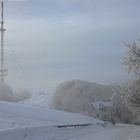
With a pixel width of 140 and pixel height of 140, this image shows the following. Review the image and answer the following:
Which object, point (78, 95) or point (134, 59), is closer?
point (134, 59)

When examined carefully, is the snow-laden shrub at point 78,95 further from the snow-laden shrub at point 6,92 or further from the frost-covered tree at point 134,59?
the frost-covered tree at point 134,59

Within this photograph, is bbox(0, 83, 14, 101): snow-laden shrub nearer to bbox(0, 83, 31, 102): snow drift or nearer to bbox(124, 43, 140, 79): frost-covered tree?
bbox(0, 83, 31, 102): snow drift

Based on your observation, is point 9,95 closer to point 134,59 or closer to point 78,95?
point 78,95

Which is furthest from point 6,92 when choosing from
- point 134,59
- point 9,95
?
point 134,59

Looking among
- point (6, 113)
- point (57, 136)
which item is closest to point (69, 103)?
point (6, 113)

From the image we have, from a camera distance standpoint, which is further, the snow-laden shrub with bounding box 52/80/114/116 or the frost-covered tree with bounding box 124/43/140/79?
the snow-laden shrub with bounding box 52/80/114/116

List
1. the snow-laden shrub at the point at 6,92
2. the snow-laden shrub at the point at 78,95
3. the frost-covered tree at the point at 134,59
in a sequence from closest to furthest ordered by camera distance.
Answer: the frost-covered tree at the point at 134,59, the snow-laden shrub at the point at 78,95, the snow-laden shrub at the point at 6,92

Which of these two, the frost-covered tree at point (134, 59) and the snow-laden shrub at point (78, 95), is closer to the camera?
the frost-covered tree at point (134, 59)

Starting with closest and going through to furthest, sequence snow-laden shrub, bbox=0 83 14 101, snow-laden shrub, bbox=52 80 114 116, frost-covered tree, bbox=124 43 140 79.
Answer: frost-covered tree, bbox=124 43 140 79, snow-laden shrub, bbox=52 80 114 116, snow-laden shrub, bbox=0 83 14 101

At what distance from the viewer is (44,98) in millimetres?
91188

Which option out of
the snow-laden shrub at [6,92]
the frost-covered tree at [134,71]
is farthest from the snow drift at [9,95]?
the frost-covered tree at [134,71]

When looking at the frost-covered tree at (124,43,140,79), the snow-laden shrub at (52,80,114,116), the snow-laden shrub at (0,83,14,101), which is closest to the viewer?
the frost-covered tree at (124,43,140,79)

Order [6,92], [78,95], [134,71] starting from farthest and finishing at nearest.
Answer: [6,92] < [78,95] < [134,71]

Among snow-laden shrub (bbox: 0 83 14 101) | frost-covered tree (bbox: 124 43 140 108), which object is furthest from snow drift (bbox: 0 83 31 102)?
frost-covered tree (bbox: 124 43 140 108)
